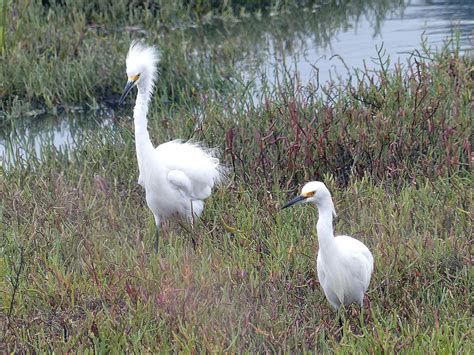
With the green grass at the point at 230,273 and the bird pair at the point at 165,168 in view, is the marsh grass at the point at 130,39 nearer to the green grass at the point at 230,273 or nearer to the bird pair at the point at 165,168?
the bird pair at the point at 165,168

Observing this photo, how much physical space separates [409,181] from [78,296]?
2.44 metres

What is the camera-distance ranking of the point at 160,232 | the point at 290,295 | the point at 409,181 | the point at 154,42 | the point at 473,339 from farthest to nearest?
the point at 154,42
the point at 409,181
the point at 160,232
the point at 290,295
the point at 473,339

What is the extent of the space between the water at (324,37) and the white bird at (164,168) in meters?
3.29

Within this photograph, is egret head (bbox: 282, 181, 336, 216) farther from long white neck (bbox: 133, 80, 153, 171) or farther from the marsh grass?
the marsh grass

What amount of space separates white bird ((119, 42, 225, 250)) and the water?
329cm

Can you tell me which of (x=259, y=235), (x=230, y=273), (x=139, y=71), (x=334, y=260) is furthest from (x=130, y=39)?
(x=334, y=260)

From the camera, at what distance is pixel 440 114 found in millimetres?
7008

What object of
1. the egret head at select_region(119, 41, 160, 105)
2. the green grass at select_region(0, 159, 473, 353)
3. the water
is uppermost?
the egret head at select_region(119, 41, 160, 105)

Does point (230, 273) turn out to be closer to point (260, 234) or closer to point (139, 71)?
point (260, 234)

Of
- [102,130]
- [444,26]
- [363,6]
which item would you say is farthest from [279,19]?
[102,130]

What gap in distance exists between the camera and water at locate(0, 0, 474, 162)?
32.2 feet

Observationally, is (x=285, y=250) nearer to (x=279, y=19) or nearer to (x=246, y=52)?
(x=246, y=52)

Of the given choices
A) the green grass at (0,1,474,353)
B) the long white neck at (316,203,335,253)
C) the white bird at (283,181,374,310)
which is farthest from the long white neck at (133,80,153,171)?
the long white neck at (316,203,335,253)

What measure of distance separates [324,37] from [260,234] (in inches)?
265
